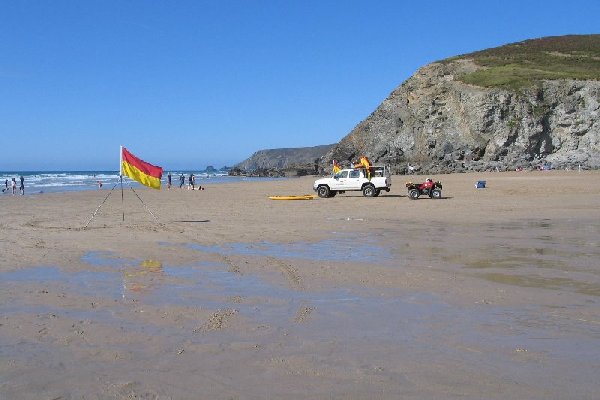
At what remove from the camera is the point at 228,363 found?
5.10 metres

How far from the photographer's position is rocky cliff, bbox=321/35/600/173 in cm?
6156

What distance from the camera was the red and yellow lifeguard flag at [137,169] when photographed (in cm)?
1764

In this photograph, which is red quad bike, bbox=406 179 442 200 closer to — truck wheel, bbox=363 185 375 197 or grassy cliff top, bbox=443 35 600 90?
truck wheel, bbox=363 185 375 197

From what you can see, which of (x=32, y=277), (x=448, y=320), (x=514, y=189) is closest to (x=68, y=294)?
(x=32, y=277)

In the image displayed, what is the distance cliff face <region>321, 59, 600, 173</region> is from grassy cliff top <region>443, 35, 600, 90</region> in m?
2.34

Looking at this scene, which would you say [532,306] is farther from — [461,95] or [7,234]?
[461,95]

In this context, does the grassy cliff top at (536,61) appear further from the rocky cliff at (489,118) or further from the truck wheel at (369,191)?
the truck wheel at (369,191)

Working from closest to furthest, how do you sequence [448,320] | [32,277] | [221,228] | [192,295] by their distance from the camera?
[448,320]
[192,295]
[32,277]
[221,228]

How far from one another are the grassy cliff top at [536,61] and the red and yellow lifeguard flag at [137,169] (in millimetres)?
57659

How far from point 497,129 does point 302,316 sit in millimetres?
62597

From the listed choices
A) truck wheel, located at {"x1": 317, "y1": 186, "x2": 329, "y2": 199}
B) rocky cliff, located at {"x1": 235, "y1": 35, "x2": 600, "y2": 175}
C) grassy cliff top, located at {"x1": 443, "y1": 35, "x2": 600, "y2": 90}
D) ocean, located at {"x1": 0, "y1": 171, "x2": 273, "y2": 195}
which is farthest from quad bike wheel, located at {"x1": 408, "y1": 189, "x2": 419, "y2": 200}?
grassy cliff top, located at {"x1": 443, "y1": 35, "x2": 600, "y2": 90}

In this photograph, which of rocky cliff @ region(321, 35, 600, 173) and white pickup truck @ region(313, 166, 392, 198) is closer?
white pickup truck @ region(313, 166, 392, 198)

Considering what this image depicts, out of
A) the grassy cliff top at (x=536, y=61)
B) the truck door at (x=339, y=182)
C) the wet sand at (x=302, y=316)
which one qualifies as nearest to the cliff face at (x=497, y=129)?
the grassy cliff top at (x=536, y=61)

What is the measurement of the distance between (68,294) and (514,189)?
1132 inches
